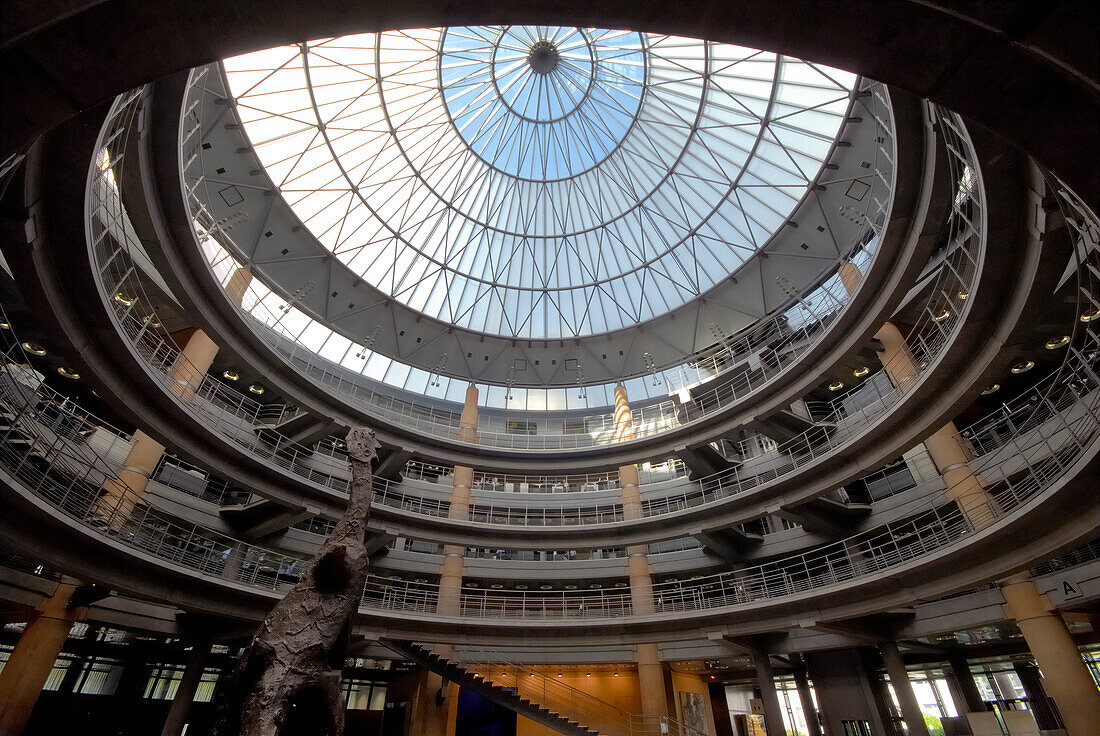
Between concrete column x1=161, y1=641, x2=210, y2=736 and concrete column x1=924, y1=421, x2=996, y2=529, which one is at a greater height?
concrete column x1=924, y1=421, x2=996, y2=529

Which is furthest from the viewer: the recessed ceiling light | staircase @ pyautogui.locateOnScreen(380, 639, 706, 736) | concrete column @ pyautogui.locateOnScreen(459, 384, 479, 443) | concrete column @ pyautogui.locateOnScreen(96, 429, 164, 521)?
concrete column @ pyautogui.locateOnScreen(459, 384, 479, 443)

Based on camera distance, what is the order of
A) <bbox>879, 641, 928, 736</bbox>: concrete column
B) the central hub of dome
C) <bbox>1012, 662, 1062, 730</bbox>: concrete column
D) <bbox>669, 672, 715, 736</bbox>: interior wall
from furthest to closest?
the central hub of dome < <bbox>669, 672, 715, 736</bbox>: interior wall < <bbox>1012, 662, 1062, 730</bbox>: concrete column < <bbox>879, 641, 928, 736</bbox>: concrete column

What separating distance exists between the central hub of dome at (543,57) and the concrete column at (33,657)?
104 ft

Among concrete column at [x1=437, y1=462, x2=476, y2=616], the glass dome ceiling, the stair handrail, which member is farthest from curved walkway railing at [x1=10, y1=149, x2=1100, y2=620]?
the glass dome ceiling

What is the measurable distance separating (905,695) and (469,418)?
2666 cm

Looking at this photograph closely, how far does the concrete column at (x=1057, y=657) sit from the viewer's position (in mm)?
16344

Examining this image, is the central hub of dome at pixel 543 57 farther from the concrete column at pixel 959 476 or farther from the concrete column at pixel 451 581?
the concrete column at pixel 451 581

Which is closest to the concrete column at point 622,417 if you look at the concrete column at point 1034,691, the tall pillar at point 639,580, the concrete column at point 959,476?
the tall pillar at point 639,580

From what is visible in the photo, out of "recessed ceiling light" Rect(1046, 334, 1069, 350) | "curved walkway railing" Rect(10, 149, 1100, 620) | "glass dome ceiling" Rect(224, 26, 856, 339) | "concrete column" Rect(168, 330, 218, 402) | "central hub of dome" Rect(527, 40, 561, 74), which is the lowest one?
"curved walkway railing" Rect(10, 149, 1100, 620)

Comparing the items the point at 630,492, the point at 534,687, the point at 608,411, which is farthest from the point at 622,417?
the point at 534,687

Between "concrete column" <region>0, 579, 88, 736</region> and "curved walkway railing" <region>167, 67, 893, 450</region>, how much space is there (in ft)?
41.9

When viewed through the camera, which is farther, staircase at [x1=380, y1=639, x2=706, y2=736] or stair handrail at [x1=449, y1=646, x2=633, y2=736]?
stair handrail at [x1=449, y1=646, x2=633, y2=736]

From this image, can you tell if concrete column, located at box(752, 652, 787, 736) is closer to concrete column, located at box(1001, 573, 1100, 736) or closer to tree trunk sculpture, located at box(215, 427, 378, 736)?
concrete column, located at box(1001, 573, 1100, 736)

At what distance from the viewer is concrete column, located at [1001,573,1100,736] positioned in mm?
16344
